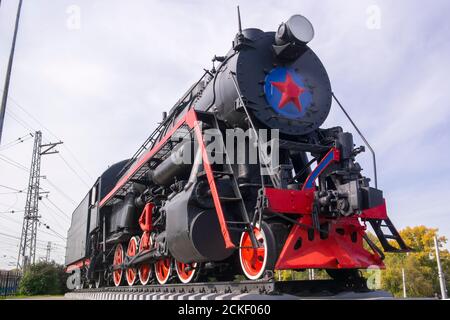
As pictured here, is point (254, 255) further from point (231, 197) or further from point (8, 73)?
point (8, 73)

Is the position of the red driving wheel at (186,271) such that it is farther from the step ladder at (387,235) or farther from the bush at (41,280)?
the bush at (41,280)

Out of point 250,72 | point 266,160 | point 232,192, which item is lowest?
point 232,192

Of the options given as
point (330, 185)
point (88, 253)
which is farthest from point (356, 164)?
point (88, 253)

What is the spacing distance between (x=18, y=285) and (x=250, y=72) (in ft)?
84.2

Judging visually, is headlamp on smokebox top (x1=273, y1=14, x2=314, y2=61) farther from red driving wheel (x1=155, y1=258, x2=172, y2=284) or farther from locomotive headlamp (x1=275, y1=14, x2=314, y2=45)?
red driving wheel (x1=155, y1=258, x2=172, y2=284)

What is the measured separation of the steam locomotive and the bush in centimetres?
2149

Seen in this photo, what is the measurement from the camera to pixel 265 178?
5.70 m

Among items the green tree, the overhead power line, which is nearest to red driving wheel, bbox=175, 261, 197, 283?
the overhead power line

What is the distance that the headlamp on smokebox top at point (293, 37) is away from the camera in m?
5.63

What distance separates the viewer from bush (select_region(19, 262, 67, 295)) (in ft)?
81.9

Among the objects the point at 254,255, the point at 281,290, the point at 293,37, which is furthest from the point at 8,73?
the point at 281,290

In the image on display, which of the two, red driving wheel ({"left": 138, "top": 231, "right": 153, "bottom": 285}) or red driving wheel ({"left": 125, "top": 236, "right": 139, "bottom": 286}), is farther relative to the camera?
red driving wheel ({"left": 125, "top": 236, "right": 139, "bottom": 286})
